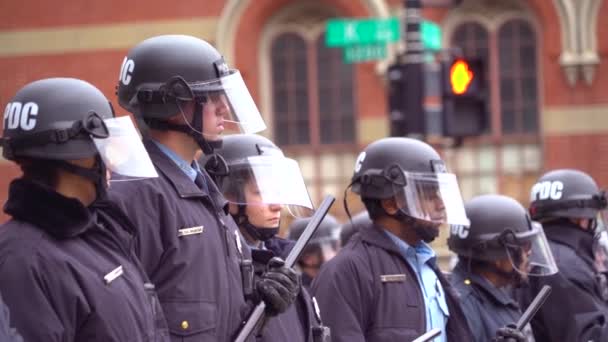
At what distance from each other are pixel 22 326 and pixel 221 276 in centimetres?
94

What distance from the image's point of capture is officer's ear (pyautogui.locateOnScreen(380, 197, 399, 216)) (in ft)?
20.7

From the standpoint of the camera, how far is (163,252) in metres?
4.63

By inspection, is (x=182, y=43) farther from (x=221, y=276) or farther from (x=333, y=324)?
(x=333, y=324)

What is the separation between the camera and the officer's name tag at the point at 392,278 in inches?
235

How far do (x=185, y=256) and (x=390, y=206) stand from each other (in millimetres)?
1883

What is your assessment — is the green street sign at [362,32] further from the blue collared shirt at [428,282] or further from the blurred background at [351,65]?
the blurred background at [351,65]

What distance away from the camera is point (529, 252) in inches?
288

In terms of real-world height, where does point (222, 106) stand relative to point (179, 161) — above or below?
above

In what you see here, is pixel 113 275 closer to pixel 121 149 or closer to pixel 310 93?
pixel 121 149

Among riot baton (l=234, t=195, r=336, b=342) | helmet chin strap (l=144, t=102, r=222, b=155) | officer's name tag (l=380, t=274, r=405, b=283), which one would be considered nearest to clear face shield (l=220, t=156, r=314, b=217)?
riot baton (l=234, t=195, r=336, b=342)

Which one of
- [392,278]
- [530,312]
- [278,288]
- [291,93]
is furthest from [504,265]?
[291,93]

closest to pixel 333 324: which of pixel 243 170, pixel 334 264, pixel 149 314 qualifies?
pixel 334 264

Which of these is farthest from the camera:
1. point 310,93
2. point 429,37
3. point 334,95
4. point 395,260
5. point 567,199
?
point 310,93

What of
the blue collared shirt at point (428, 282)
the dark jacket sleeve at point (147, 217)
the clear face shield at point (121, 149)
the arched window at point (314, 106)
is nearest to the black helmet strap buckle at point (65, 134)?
the clear face shield at point (121, 149)
